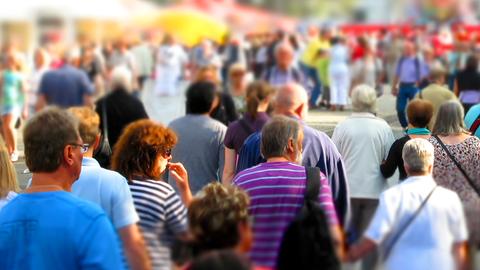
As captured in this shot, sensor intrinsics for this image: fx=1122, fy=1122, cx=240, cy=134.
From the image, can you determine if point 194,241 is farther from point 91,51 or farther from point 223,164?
point 91,51

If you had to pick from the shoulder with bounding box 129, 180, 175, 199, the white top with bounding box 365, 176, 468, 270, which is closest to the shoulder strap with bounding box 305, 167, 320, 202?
the white top with bounding box 365, 176, 468, 270

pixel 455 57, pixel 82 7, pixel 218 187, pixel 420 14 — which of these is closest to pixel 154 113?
pixel 455 57

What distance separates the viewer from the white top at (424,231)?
16.5 feet

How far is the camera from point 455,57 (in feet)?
72.8

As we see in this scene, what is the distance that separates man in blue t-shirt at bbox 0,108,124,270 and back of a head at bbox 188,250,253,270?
3.86ft

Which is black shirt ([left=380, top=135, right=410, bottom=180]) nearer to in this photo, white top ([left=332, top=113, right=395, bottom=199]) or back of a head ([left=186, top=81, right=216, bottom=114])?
white top ([left=332, top=113, right=395, bottom=199])

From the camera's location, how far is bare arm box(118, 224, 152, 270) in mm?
5145

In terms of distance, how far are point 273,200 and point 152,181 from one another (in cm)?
68

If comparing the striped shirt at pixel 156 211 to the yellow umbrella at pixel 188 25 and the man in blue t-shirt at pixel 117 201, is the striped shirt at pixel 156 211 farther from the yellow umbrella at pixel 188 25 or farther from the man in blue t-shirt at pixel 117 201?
the yellow umbrella at pixel 188 25

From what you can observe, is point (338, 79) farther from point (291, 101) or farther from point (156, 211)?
point (156, 211)

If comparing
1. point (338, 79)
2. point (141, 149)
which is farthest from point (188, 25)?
point (141, 149)

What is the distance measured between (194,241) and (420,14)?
3152 inches

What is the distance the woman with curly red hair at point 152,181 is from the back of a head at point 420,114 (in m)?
2.83

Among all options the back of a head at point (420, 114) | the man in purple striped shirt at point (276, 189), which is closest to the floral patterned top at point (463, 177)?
the back of a head at point (420, 114)
